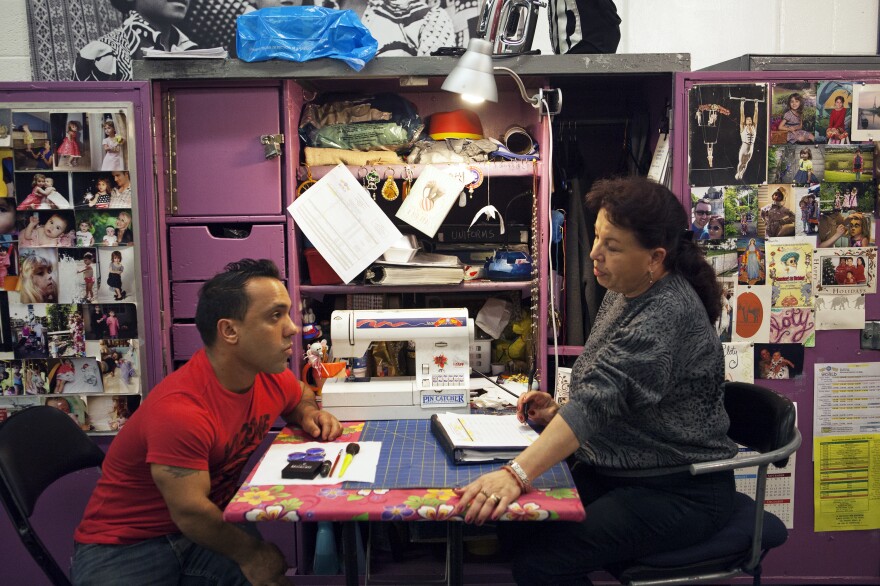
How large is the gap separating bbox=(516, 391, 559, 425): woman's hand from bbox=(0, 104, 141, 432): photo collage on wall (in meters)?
1.37

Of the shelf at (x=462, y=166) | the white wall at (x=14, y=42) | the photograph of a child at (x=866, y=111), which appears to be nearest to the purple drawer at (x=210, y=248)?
the shelf at (x=462, y=166)

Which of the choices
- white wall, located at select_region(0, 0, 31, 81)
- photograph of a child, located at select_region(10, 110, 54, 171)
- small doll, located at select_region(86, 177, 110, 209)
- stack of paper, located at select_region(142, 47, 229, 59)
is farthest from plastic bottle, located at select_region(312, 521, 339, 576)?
white wall, located at select_region(0, 0, 31, 81)

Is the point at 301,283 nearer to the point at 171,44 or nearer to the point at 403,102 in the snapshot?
the point at 403,102

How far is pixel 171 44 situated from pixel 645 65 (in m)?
2.12

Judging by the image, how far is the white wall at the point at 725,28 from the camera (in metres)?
3.15

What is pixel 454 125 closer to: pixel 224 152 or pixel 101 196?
pixel 224 152

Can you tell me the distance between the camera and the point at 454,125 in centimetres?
263

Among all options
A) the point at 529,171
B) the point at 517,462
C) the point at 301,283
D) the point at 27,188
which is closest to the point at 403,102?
the point at 529,171

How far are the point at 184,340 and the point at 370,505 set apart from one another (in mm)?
1267

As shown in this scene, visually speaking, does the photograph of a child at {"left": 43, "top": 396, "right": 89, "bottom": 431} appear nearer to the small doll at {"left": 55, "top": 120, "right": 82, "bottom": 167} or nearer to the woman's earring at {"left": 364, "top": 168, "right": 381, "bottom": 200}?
the small doll at {"left": 55, "top": 120, "right": 82, "bottom": 167}

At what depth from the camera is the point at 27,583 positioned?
8.14ft

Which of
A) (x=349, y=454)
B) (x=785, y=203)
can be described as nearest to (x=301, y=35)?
(x=349, y=454)

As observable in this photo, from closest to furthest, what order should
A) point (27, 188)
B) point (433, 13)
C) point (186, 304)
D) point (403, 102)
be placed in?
point (27, 188), point (186, 304), point (403, 102), point (433, 13)

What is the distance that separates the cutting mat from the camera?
5.25 feet
